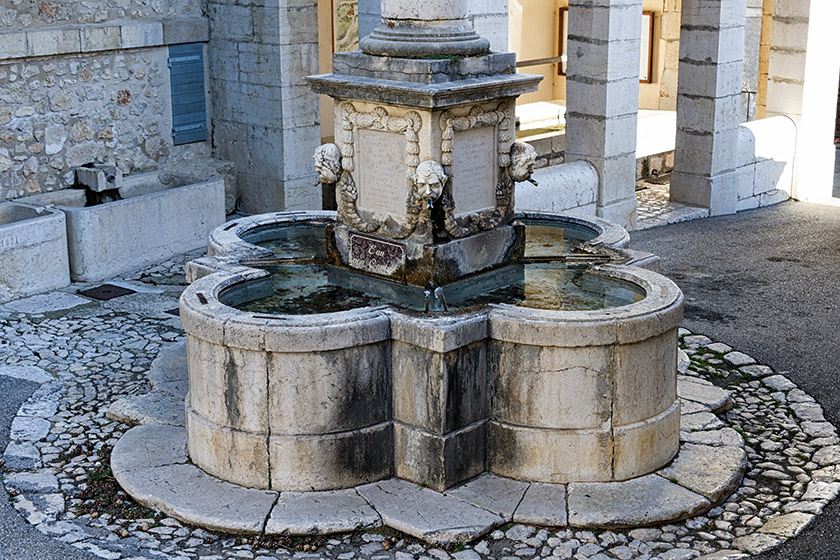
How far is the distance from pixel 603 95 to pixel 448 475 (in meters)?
5.98

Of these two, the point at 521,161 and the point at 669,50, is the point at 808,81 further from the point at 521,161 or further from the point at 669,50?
the point at 521,161

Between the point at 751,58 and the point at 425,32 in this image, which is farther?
the point at 751,58

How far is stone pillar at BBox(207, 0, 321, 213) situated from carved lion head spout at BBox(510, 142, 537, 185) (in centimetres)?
479

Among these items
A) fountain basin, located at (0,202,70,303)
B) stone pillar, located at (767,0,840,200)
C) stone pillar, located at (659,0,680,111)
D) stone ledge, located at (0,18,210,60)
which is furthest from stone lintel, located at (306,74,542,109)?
stone pillar, located at (659,0,680,111)

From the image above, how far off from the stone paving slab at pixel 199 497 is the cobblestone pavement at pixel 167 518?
58mm

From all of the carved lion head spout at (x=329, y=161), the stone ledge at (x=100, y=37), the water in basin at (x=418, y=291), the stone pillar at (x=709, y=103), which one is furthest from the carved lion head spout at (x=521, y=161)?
the stone pillar at (x=709, y=103)

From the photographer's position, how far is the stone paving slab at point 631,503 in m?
5.43

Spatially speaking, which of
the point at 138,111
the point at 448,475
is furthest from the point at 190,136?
the point at 448,475

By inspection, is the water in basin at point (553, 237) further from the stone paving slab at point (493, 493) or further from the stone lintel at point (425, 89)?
the stone paving slab at point (493, 493)

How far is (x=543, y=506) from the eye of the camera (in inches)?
218

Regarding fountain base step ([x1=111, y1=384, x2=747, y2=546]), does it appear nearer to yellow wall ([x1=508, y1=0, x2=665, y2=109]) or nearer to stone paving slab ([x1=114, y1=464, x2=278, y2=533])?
stone paving slab ([x1=114, y1=464, x2=278, y2=533])

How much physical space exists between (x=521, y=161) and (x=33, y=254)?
425 cm

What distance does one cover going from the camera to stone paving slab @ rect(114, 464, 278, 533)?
538 centimetres

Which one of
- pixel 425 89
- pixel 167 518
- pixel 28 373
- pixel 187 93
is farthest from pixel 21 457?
pixel 187 93
